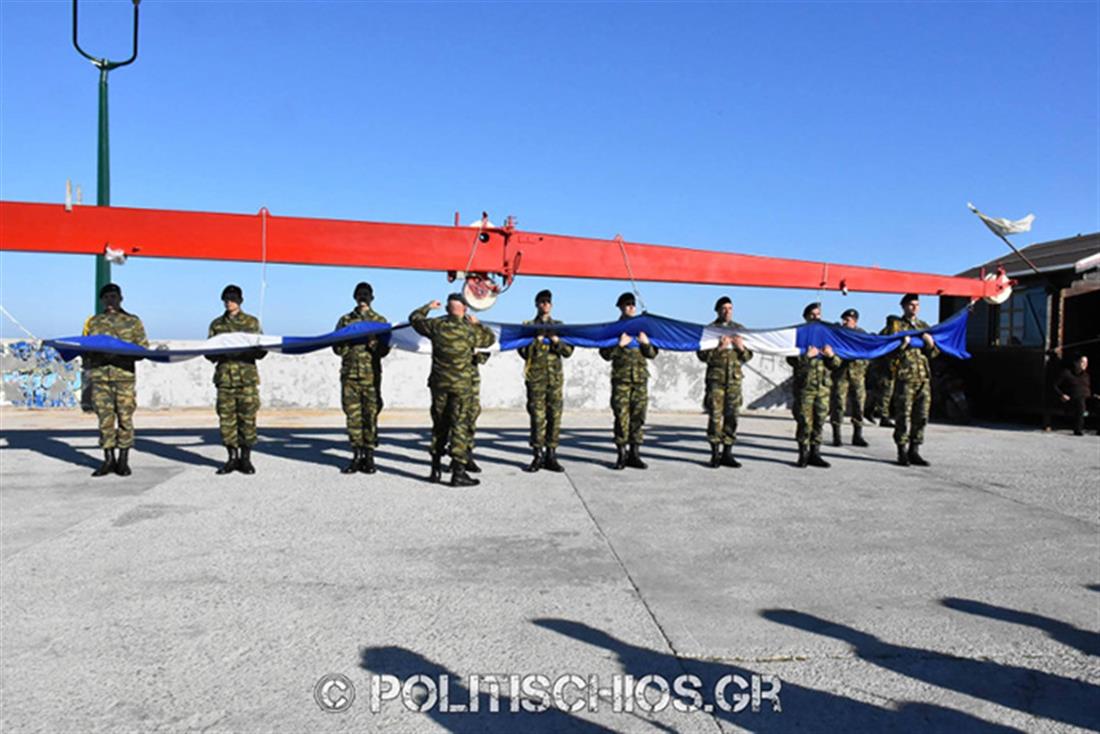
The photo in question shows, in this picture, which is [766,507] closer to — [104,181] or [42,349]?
[104,181]

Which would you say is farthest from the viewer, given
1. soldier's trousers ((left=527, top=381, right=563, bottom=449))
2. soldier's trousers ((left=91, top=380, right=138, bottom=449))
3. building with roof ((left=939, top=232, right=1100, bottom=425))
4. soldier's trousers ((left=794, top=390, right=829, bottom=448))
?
building with roof ((left=939, top=232, right=1100, bottom=425))

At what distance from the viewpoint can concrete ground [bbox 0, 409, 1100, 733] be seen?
2.72 m

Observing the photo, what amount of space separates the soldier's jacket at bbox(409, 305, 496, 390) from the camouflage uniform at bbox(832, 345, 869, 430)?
6.02m

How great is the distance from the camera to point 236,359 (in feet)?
24.8

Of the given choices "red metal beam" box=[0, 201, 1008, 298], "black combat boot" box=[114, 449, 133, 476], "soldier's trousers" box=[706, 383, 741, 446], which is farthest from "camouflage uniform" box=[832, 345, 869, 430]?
"black combat boot" box=[114, 449, 133, 476]

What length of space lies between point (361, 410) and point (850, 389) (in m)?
7.81

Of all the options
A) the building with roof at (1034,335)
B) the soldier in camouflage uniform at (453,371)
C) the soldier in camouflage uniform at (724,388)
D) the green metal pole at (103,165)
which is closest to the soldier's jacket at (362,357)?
the soldier in camouflage uniform at (453,371)

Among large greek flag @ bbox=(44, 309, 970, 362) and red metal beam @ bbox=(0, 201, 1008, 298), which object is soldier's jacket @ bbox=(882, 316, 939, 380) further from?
red metal beam @ bbox=(0, 201, 1008, 298)

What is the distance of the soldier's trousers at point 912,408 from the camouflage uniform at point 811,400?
922 mm

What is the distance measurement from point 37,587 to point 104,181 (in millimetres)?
12439

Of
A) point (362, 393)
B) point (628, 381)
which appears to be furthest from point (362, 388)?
point (628, 381)

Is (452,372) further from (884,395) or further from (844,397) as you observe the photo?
(884,395)

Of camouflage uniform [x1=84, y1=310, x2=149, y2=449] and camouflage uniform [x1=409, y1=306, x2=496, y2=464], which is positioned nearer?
camouflage uniform [x1=409, y1=306, x2=496, y2=464]

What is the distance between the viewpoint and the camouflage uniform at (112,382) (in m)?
7.29
